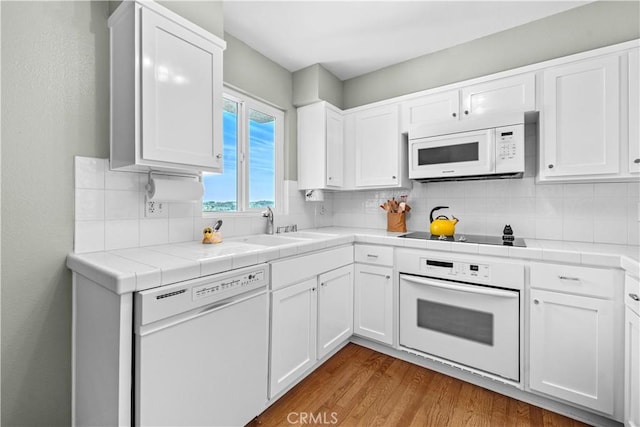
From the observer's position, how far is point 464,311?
1967 millimetres

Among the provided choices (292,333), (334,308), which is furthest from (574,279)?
(292,333)

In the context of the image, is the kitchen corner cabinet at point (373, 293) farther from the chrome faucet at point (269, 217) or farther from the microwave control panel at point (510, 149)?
the microwave control panel at point (510, 149)

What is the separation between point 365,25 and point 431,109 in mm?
830

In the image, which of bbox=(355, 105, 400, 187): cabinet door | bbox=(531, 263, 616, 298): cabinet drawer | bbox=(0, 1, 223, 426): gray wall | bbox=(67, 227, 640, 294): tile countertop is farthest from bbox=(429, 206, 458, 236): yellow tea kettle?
bbox=(0, 1, 223, 426): gray wall

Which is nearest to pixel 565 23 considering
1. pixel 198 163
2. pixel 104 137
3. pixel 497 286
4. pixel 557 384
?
pixel 497 286

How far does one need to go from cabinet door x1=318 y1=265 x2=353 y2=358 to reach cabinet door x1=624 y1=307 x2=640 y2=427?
157 cm

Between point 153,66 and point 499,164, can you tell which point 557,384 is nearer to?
point 499,164

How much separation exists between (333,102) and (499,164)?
163 centimetres

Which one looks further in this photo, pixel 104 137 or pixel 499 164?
→ pixel 499 164

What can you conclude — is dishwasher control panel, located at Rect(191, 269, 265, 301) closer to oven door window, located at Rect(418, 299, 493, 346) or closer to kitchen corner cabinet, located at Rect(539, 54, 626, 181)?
oven door window, located at Rect(418, 299, 493, 346)

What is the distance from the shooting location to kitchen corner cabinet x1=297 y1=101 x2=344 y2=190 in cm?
275

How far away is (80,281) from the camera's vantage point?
4.49ft

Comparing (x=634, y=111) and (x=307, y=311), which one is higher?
(x=634, y=111)

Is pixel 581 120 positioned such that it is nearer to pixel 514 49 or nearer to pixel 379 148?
pixel 514 49
